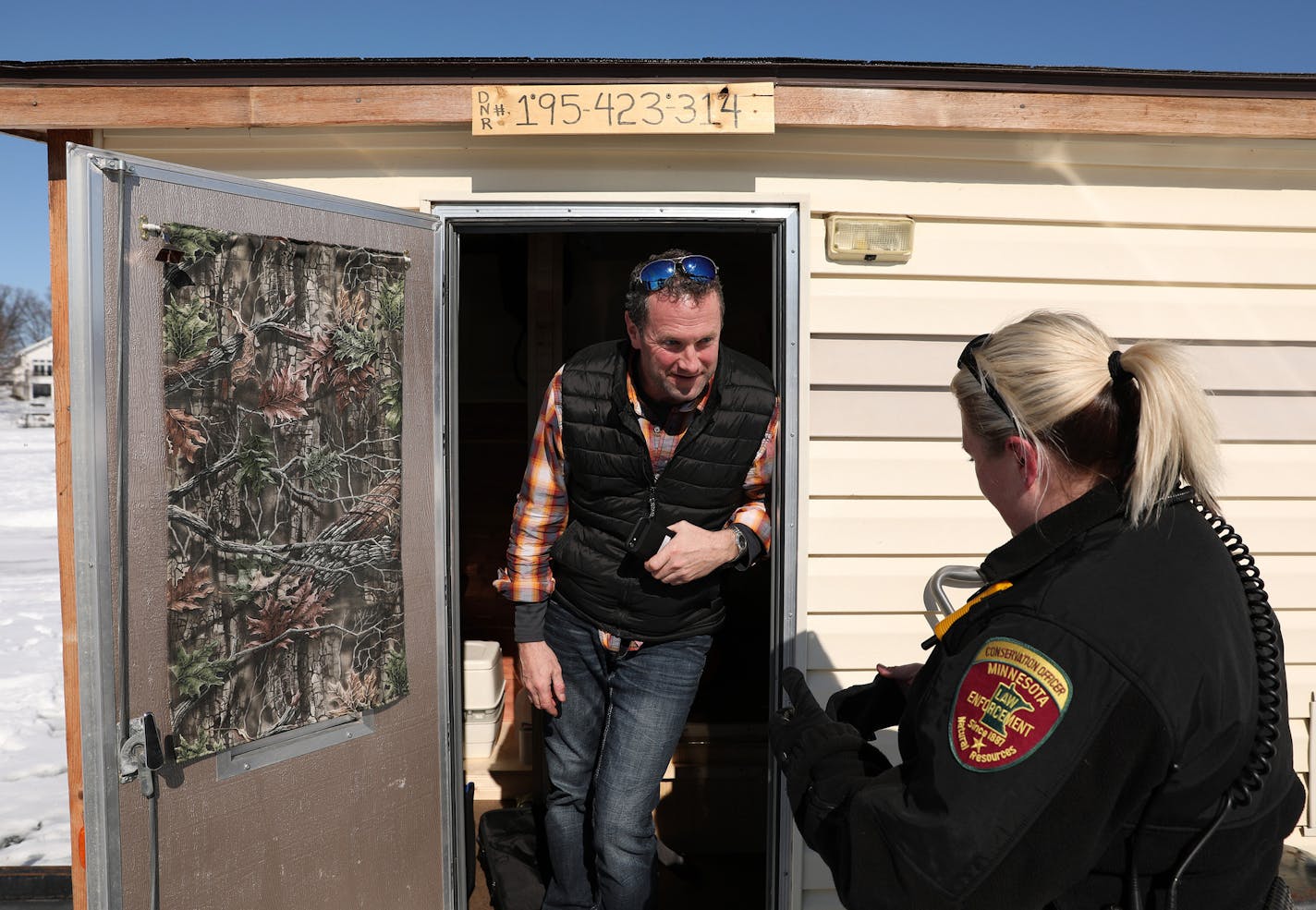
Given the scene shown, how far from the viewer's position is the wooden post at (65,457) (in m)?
2.39

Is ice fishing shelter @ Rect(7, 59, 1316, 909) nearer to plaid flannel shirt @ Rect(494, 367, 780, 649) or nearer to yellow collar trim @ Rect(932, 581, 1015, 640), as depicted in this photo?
plaid flannel shirt @ Rect(494, 367, 780, 649)

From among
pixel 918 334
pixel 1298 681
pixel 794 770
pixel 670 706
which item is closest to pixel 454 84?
pixel 918 334

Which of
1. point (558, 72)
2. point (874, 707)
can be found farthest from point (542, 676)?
point (558, 72)

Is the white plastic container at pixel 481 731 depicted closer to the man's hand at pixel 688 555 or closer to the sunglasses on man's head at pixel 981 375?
the man's hand at pixel 688 555

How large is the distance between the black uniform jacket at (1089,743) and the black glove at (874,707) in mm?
486

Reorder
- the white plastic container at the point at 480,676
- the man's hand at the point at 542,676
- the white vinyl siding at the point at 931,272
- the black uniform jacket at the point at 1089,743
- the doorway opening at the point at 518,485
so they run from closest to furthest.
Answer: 1. the black uniform jacket at the point at 1089,743
2. the man's hand at the point at 542,676
3. the white vinyl siding at the point at 931,272
4. the doorway opening at the point at 518,485
5. the white plastic container at the point at 480,676

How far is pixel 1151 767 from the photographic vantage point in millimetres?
1075

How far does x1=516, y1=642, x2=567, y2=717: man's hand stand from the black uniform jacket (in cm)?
125

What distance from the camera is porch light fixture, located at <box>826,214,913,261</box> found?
98.9 inches

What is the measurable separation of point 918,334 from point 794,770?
1.52 meters

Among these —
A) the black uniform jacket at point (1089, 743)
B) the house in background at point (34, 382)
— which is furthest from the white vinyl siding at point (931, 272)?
the house in background at point (34, 382)

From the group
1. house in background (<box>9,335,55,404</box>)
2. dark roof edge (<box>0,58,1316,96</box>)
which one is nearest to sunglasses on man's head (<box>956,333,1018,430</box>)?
dark roof edge (<box>0,58,1316,96</box>)

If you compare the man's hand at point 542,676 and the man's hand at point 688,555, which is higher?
the man's hand at point 688,555

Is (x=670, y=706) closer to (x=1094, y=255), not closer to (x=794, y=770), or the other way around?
(x=794, y=770)
